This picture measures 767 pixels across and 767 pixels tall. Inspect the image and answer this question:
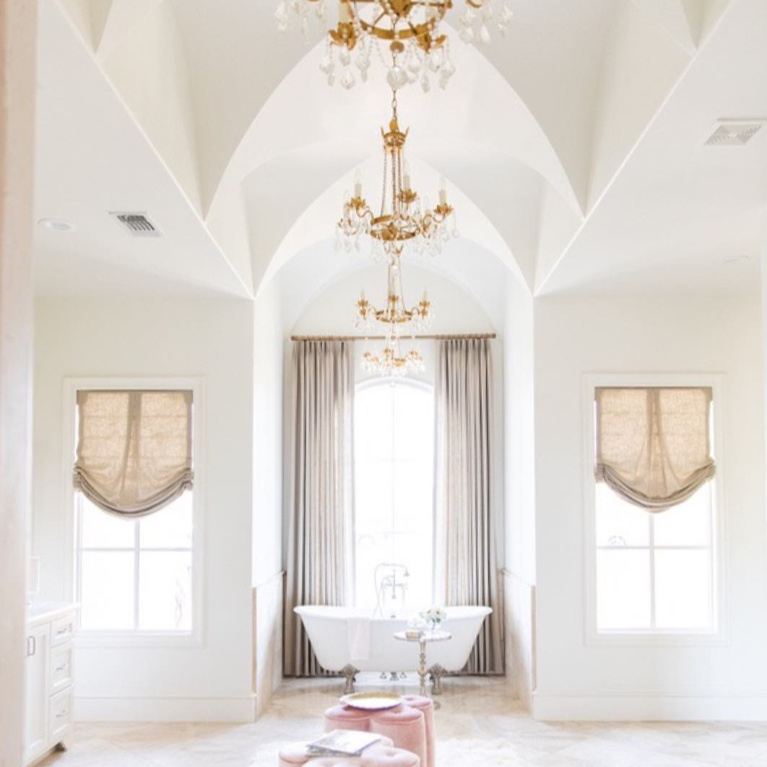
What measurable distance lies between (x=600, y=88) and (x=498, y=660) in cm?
582

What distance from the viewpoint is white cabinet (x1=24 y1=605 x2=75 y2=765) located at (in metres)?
6.20

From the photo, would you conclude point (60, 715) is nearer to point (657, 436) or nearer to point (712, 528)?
point (657, 436)

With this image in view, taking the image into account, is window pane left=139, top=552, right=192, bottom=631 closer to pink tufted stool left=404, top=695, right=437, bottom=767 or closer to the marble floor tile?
the marble floor tile

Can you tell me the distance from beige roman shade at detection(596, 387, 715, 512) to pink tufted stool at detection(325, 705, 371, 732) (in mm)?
3018

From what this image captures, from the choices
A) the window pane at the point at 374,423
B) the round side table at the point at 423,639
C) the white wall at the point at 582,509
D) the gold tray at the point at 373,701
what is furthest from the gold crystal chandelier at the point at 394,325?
the gold tray at the point at 373,701

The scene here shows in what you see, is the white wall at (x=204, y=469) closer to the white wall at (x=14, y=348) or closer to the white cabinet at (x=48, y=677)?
the white cabinet at (x=48, y=677)

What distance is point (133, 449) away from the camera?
7.75 m

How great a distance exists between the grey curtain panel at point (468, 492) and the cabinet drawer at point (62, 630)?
141 inches

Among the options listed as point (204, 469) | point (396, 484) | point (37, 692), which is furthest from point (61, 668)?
point (396, 484)

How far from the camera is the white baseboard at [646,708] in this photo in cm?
739

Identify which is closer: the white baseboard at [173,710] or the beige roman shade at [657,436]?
the white baseboard at [173,710]

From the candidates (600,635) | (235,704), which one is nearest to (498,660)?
(600,635)

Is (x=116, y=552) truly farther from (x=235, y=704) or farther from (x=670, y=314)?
(x=670, y=314)

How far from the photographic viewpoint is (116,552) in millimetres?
7719
